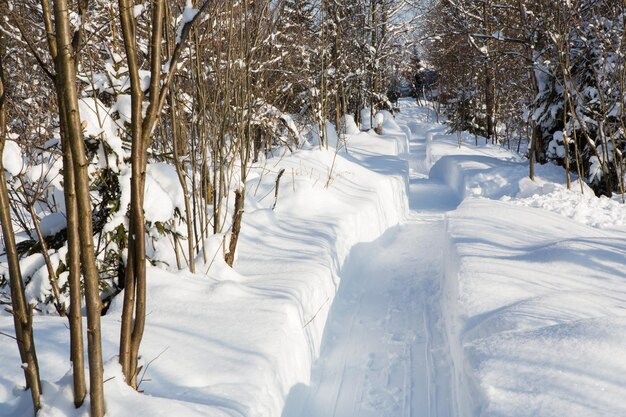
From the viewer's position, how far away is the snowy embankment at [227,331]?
247cm

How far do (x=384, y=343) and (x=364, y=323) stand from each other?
1.61 feet

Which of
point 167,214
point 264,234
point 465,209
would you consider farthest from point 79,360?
point 465,209

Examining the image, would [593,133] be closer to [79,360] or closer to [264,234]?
[264,234]

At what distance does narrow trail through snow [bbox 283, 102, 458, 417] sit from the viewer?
3.85 meters

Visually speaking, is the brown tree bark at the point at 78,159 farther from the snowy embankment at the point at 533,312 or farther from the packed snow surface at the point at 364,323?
the snowy embankment at the point at 533,312

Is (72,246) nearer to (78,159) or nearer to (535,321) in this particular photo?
(78,159)

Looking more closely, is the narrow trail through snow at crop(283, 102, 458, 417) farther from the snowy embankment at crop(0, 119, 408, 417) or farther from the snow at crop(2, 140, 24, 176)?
the snow at crop(2, 140, 24, 176)

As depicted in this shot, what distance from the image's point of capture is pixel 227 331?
3678 mm

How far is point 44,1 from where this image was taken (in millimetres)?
1820

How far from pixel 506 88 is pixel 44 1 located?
24.8 meters

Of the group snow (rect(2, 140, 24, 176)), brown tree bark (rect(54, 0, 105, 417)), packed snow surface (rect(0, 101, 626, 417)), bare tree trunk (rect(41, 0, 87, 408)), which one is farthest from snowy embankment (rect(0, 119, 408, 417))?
snow (rect(2, 140, 24, 176))

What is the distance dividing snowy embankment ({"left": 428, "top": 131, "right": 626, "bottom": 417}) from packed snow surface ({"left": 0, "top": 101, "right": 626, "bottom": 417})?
1cm

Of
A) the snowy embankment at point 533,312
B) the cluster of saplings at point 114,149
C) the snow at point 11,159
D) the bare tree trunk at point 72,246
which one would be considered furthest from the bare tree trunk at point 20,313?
the snowy embankment at point 533,312

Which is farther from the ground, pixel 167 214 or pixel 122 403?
pixel 167 214
